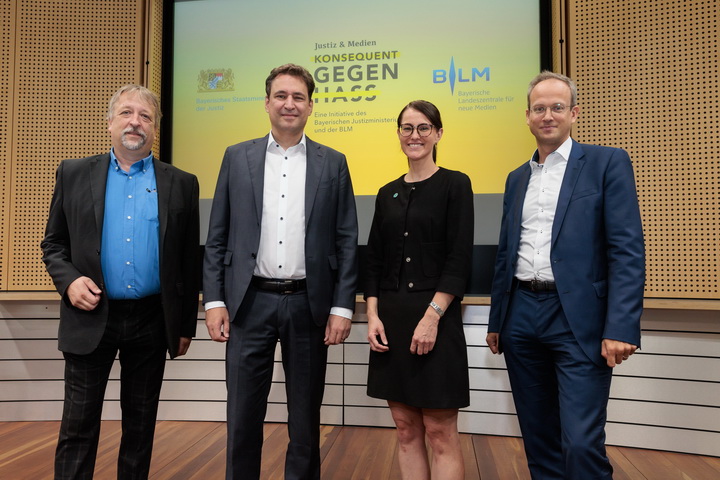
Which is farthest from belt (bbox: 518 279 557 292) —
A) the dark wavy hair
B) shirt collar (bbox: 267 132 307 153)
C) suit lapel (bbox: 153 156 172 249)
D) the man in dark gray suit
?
suit lapel (bbox: 153 156 172 249)

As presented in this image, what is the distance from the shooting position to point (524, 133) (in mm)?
3619

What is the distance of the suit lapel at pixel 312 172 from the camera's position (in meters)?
2.02

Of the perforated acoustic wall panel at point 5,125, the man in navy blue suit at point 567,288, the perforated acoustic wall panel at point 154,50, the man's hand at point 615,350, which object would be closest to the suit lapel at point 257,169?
the man in navy blue suit at point 567,288

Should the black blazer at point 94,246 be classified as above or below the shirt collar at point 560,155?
below

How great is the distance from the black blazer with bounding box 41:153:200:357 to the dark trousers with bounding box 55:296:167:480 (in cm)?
8

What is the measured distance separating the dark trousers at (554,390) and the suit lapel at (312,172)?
1.01m

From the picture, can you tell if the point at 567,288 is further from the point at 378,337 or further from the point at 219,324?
the point at 219,324

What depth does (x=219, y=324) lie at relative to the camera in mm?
1994

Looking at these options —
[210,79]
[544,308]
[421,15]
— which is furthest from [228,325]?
[421,15]

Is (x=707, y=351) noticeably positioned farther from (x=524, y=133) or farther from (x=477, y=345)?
(x=524, y=133)

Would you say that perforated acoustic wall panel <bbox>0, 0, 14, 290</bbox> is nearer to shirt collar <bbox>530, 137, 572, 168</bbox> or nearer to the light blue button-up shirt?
the light blue button-up shirt

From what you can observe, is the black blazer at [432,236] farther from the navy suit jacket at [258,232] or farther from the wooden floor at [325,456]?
the wooden floor at [325,456]

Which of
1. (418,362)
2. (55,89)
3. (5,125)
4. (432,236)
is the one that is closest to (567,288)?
(432,236)

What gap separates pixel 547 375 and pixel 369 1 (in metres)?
3.31
